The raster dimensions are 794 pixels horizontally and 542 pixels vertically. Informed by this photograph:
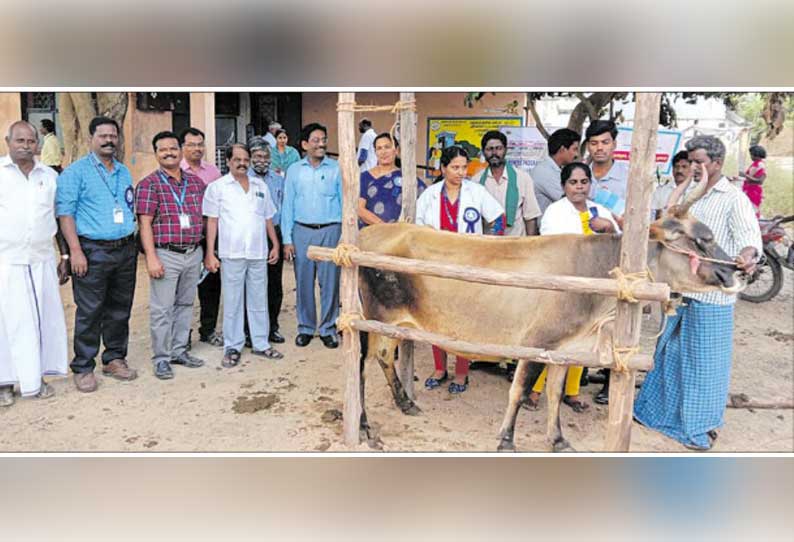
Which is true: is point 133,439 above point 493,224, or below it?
below

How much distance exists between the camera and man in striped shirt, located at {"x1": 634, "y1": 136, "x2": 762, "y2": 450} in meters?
4.07

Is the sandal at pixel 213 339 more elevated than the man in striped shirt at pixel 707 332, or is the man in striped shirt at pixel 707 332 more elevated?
the man in striped shirt at pixel 707 332

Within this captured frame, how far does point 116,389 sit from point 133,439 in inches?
34.5

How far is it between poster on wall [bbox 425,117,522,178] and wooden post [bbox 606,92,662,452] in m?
5.95

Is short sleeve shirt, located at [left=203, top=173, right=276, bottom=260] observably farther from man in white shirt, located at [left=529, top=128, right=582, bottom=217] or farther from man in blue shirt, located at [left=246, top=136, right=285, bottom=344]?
man in white shirt, located at [left=529, top=128, right=582, bottom=217]

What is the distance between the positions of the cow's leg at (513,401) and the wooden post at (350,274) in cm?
88

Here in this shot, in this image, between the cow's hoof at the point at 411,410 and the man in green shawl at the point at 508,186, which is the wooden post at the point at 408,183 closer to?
the cow's hoof at the point at 411,410

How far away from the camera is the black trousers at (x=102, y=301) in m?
4.88

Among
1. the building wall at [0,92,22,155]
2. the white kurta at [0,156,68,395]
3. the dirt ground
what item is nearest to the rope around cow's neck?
the dirt ground

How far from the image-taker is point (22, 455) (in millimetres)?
3502

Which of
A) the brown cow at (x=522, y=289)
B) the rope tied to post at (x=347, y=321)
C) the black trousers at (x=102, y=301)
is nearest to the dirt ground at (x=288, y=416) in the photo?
the black trousers at (x=102, y=301)

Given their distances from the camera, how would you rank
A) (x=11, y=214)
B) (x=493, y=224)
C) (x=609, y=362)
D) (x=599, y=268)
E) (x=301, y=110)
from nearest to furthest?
(x=609, y=362) → (x=599, y=268) → (x=11, y=214) → (x=493, y=224) → (x=301, y=110)
